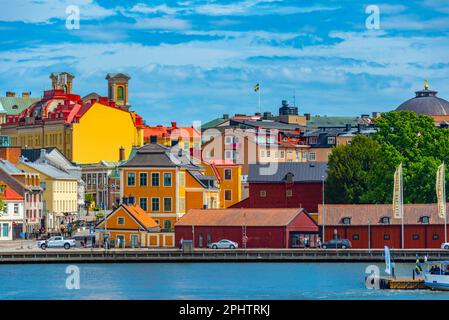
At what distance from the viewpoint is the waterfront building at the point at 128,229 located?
105m

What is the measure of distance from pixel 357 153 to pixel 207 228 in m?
15.7

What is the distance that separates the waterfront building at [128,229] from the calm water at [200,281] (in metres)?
10.5

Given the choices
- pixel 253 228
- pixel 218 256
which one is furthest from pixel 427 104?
pixel 218 256

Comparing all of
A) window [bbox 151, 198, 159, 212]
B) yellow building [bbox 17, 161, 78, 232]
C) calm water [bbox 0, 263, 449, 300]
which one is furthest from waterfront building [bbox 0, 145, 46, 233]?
calm water [bbox 0, 263, 449, 300]

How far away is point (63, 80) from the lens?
18538 centimetres

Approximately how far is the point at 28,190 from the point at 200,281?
151 feet

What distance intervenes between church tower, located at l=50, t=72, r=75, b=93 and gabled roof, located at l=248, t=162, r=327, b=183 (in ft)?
218

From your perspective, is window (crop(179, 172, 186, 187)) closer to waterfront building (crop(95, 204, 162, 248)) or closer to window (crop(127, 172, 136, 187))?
window (crop(127, 172, 136, 187))

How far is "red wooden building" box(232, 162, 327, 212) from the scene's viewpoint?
118438 mm

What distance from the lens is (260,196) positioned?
391 feet

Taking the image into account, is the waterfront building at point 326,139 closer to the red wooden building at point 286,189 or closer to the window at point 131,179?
the red wooden building at point 286,189

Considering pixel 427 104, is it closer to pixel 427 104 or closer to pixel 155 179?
pixel 427 104
